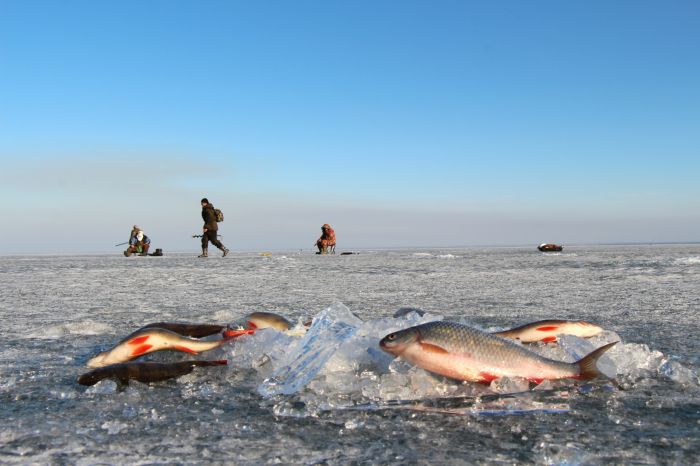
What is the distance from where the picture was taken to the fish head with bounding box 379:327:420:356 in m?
2.46

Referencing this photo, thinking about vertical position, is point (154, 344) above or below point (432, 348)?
below

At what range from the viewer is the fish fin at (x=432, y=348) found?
242 cm

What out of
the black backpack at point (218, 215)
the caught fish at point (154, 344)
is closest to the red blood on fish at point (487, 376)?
the caught fish at point (154, 344)

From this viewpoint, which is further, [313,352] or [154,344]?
[154,344]

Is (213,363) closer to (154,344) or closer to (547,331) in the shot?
(154,344)

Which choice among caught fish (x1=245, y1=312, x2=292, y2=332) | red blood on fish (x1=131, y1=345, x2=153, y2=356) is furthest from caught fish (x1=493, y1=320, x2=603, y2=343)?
red blood on fish (x1=131, y1=345, x2=153, y2=356)

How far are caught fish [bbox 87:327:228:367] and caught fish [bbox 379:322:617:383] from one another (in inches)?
48.5

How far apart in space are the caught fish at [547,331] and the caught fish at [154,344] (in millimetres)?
1723

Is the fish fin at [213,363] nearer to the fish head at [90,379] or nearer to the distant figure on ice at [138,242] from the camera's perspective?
the fish head at [90,379]

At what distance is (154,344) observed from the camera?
3.17 meters

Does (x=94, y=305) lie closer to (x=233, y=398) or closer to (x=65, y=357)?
(x=65, y=357)

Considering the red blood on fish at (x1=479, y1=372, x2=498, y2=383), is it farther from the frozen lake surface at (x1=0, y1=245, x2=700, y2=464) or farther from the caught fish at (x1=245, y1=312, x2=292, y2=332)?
the caught fish at (x1=245, y1=312, x2=292, y2=332)

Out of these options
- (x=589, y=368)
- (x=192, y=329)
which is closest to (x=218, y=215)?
(x=192, y=329)

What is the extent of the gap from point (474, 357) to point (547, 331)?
1113mm
